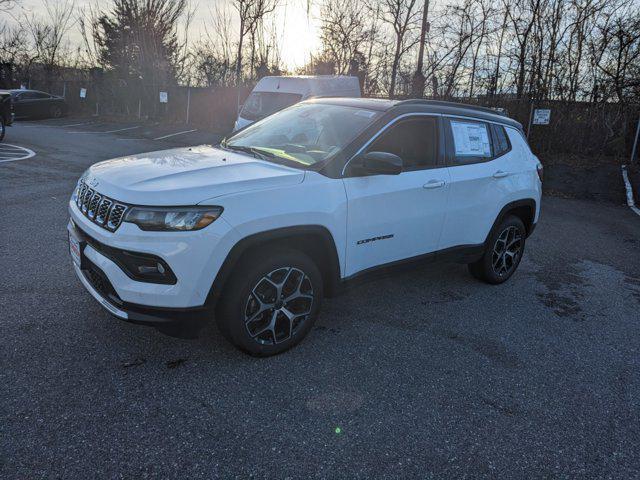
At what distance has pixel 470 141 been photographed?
4.34 meters

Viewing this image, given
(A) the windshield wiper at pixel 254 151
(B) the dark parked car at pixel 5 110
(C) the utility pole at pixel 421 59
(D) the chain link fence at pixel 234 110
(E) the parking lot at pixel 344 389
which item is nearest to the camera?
(E) the parking lot at pixel 344 389

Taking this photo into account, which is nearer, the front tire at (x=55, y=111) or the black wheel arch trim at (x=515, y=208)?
the black wheel arch trim at (x=515, y=208)

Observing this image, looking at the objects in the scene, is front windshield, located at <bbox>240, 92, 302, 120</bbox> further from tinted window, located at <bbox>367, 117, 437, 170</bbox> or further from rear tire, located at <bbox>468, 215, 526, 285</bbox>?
tinted window, located at <bbox>367, 117, 437, 170</bbox>

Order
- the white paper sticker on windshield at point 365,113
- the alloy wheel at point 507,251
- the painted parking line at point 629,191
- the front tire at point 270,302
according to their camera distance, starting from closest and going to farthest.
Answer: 1. the front tire at point 270,302
2. the white paper sticker on windshield at point 365,113
3. the alloy wheel at point 507,251
4. the painted parking line at point 629,191

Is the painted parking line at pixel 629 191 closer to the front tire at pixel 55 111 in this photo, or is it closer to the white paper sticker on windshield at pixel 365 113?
the white paper sticker on windshield at pixel 365 113

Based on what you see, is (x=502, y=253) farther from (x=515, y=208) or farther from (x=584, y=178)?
(x=584, y=178)

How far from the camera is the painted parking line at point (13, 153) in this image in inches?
419

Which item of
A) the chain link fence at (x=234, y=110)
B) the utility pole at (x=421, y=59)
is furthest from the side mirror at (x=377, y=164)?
the utility pole at (x=421, y=59)

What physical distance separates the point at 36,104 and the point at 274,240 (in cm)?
2494

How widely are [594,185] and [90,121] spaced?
22.6m

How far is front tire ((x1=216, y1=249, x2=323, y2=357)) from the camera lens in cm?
294

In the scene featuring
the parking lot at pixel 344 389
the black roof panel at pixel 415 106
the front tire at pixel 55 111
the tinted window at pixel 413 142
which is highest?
the front tire at pixel 55 111

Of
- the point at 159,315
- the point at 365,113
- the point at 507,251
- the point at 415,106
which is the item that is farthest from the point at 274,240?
the point at 507,251

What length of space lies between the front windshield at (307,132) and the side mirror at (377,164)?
195 mm
